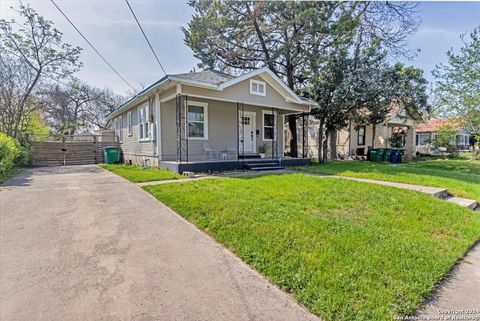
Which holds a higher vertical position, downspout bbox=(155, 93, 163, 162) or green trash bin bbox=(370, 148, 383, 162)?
downspout bbox=(155, 93, 163, 162)

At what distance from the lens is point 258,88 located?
11.5 m

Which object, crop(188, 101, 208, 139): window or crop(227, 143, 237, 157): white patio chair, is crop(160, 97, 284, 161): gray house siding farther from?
crop(188, 101, 208, 139): window

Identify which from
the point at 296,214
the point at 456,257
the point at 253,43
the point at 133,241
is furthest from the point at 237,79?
the point at 456,257

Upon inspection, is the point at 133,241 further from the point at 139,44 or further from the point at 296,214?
the point at 139,44

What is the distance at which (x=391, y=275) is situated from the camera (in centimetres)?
264

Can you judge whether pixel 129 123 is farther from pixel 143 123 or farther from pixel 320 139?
pixel 320 139

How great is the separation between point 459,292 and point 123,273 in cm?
344

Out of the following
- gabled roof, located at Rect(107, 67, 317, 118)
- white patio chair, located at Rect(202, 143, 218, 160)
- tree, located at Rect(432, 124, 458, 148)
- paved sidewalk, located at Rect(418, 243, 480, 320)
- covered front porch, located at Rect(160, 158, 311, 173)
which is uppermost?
gabled roof, located at Rect(107, 67, 317, 118)

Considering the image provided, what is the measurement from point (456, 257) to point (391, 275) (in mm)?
1318

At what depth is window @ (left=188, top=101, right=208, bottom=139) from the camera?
1085 cm

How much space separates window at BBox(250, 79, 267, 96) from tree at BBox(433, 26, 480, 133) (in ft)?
39.1

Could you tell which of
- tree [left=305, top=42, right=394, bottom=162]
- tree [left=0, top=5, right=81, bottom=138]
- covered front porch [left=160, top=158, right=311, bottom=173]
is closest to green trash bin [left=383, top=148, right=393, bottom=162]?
tree [left=305, top=42, right=394, bottom=162]

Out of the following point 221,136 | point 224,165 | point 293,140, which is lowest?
point 224,165

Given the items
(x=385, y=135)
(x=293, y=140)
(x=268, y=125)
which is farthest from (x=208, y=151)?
(x=385, y=135)
